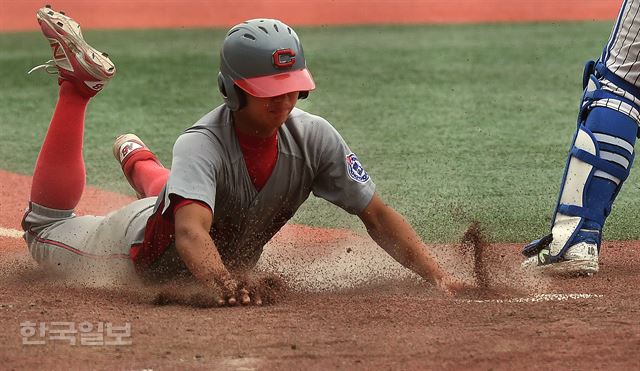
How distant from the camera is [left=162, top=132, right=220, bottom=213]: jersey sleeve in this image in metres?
3.67

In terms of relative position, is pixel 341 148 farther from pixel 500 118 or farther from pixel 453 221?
pixel 500 118

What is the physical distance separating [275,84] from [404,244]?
2.49 feet

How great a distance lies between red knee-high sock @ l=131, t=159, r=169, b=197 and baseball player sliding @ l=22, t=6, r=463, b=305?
2.8 inches

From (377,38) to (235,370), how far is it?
9.73 meters

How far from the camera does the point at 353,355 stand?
10.1 ft

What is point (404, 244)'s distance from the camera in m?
4.00

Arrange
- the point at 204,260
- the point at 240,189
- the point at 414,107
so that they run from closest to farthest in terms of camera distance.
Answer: the point at 204,260, the point at 240,189, the point at 414,107

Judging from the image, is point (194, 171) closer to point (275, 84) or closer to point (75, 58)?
point (275, 84)

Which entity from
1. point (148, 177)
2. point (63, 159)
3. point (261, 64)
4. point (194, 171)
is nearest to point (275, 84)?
point (261, 64)

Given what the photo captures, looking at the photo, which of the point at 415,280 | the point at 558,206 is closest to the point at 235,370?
the point at 415,280

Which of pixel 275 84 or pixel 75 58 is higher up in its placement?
pixel 275 84

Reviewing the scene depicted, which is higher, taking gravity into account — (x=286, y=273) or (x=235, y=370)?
(x=235, y=370)

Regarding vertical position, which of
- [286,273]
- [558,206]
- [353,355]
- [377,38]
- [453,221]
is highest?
[353,355]

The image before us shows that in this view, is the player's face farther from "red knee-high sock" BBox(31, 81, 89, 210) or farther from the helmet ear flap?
"red knee-high sock" BBox(31, 81, 89, 210)
